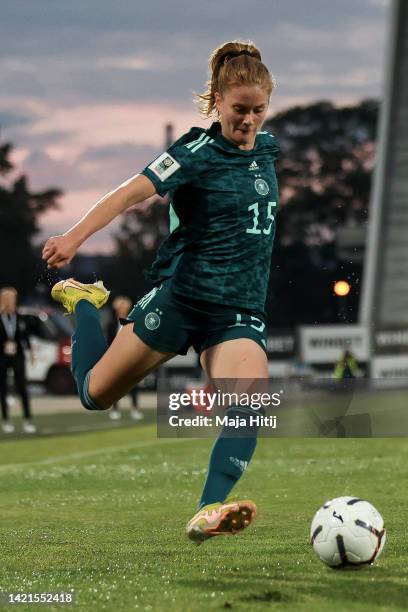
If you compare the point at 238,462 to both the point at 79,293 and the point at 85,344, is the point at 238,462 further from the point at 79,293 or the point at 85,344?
the point at 79,293

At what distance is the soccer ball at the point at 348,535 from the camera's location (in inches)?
252

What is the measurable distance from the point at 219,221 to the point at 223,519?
4.62 ft

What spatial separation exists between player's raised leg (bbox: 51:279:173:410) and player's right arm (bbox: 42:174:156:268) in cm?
74

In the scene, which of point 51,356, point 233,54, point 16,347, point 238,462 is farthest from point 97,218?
point 51,356

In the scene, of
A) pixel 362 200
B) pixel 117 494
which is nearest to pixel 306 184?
pixel 362 200

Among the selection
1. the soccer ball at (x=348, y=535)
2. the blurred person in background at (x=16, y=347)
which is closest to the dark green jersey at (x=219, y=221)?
the soccer ball at (x=348, y=535)

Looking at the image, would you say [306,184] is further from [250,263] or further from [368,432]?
[250,263]

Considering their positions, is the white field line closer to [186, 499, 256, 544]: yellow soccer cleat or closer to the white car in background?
[186, 499, 256, 544]: yellow soccer cleat

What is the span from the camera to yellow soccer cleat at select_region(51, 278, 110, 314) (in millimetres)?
7469

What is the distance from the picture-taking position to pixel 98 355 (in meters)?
7.18

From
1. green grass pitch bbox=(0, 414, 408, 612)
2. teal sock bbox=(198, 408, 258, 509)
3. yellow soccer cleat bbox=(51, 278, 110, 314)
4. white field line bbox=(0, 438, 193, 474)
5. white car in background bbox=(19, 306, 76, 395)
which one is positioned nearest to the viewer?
green grass pitch bbox=(0, 414, 408, 612)

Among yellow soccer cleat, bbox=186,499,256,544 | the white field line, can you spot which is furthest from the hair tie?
the white field line

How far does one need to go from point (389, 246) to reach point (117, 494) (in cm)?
2851

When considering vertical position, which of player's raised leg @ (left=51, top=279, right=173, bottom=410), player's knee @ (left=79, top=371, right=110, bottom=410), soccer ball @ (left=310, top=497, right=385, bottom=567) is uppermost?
player's raised leg @ (left=51, top=279, right=173, bottom=410)
